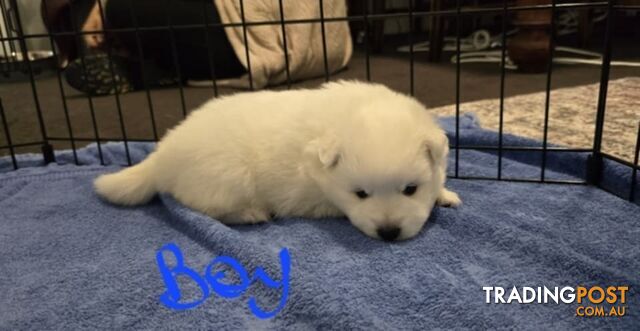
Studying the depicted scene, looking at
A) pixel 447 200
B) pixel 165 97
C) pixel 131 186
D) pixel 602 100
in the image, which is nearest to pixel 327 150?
pixel 447 200

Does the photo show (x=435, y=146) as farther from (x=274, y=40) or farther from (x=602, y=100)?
(x=274, y=40)

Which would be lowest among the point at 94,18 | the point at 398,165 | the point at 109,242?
the point at 109,242

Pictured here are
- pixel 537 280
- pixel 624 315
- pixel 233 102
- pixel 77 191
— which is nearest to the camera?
pixel 624 315

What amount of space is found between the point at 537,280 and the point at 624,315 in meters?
0.17

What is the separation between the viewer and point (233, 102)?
1.57 metres

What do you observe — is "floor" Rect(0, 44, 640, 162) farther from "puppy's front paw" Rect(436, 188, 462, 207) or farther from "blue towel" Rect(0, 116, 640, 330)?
"puppy's front paw" Rect(436, 188, 462, 207)

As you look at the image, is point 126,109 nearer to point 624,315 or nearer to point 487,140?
point 487,140

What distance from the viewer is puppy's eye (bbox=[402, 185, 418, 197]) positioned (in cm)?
127

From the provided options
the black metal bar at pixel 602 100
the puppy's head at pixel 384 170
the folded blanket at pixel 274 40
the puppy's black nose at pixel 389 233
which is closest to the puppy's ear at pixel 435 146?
the puppy's head at pixel 384 170

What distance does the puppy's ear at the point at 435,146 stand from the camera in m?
1.27

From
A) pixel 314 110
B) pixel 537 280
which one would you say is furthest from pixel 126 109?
pixel 537 280

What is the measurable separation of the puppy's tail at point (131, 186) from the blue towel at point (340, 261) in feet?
0.12

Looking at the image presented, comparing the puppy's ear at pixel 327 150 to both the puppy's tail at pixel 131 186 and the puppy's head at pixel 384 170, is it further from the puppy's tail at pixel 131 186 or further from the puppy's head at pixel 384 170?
the puppy's tail at pixel 131 186

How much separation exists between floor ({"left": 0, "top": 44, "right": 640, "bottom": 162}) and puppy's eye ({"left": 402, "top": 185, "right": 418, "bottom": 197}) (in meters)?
1.44
